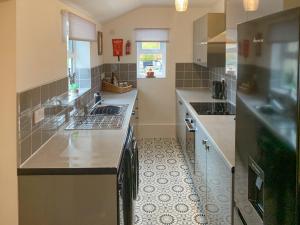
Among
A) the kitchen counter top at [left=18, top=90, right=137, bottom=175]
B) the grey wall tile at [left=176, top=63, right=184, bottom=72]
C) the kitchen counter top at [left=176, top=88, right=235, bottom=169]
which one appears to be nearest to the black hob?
the kitchen counter top at [left=176, top=88, right=235, bottom=169]

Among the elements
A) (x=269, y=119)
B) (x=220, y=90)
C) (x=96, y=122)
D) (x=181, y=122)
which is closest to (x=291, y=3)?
(x=269, y=119)

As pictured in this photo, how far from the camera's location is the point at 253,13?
2.06 metres

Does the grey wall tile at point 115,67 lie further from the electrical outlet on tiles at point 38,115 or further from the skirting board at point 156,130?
the electrical outlet on tiles at point 38,115

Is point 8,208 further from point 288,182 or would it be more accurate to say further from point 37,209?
point 288,182

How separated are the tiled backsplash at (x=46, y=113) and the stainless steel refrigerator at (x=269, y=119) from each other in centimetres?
118

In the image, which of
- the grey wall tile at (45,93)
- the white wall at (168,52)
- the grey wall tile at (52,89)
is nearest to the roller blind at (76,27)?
the grey wall tile at (52,89)

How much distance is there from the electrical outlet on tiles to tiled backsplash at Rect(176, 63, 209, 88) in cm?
408

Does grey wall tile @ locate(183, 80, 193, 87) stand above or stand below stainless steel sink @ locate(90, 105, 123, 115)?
above

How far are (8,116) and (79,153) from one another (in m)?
0.53

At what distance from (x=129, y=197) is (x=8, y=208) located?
2.91 ft

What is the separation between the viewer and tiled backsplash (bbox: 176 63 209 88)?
6273 mm

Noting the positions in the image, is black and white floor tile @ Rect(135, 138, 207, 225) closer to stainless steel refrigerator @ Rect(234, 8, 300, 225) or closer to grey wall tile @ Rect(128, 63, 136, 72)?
grey wall tile @ Rect(128, 63, 136, 72)

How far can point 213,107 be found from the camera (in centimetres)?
444

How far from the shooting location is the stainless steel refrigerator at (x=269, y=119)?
1.07m
